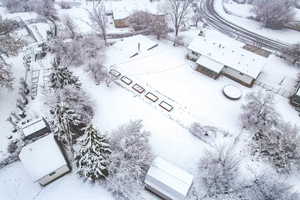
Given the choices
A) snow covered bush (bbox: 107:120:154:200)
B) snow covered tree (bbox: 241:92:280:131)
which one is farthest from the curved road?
snow covered bush (bbox: 107:120:154:200)

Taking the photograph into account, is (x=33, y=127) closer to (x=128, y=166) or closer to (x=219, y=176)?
(x=128, y=166)

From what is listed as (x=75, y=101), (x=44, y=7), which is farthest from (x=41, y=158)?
(x=44, y=7)

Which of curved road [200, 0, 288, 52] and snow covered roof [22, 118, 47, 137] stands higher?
curved road [200, 0, 288, 52]

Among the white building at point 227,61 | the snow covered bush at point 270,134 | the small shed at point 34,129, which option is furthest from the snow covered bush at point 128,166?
the white building at point 227,61

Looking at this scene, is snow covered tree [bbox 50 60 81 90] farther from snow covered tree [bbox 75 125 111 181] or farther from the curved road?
the curved road

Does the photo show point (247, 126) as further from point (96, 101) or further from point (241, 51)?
point (96, 101)

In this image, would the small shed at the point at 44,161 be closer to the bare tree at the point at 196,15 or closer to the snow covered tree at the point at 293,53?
the snow covered tree at the point at 293,53
